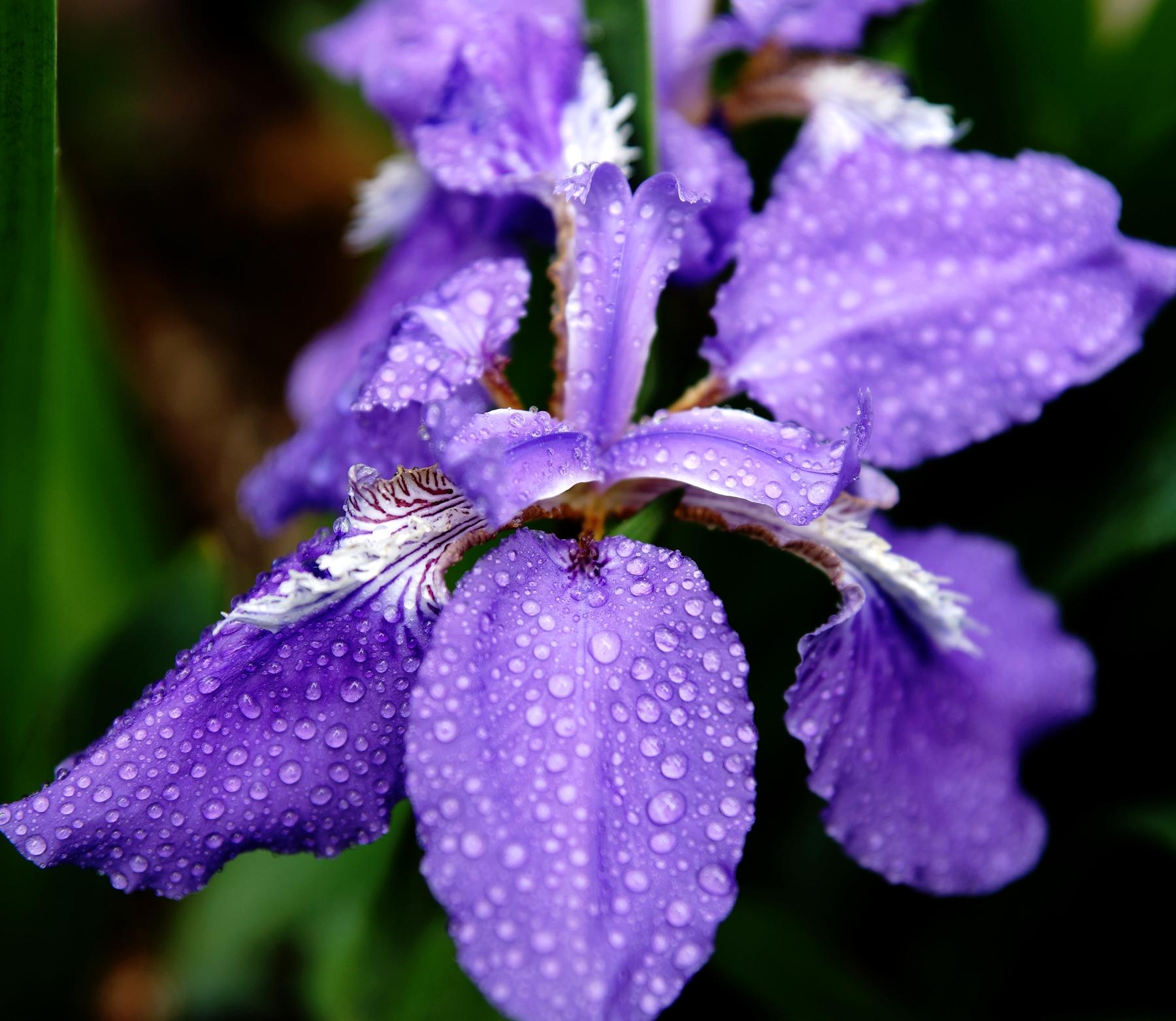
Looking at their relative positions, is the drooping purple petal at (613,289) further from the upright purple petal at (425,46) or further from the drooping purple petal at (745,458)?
the upright purple petal at (425,46)

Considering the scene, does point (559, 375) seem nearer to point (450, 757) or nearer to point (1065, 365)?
point (450, 757)

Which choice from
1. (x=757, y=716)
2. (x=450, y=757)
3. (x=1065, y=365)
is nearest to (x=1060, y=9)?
(x=1065, y=365)

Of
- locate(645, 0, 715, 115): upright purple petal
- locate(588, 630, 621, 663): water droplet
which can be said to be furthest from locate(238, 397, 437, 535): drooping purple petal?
locate(645, 0, 715, 115): upright purple petal

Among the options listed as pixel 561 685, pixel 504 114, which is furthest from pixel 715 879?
pixel 504 114

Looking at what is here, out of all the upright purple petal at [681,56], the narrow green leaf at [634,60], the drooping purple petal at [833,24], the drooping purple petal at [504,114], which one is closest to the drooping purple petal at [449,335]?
the drooping purple petal at [504,114]

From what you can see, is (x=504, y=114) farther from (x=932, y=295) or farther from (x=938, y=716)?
(x=938, y=716)

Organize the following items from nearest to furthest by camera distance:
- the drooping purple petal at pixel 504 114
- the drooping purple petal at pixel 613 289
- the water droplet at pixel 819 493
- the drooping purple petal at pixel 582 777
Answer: the drooping purple petal at pixel 582 777 → the water droplet at pixel 819 493 → the drooping purple petal at pixel 613 289 → the drooping purple petal at pixel 504 114

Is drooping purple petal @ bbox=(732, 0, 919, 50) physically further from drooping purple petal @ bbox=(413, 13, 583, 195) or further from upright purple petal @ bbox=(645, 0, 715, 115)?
drooping purple petal @ bbox=(413, 13, 583, 195)
